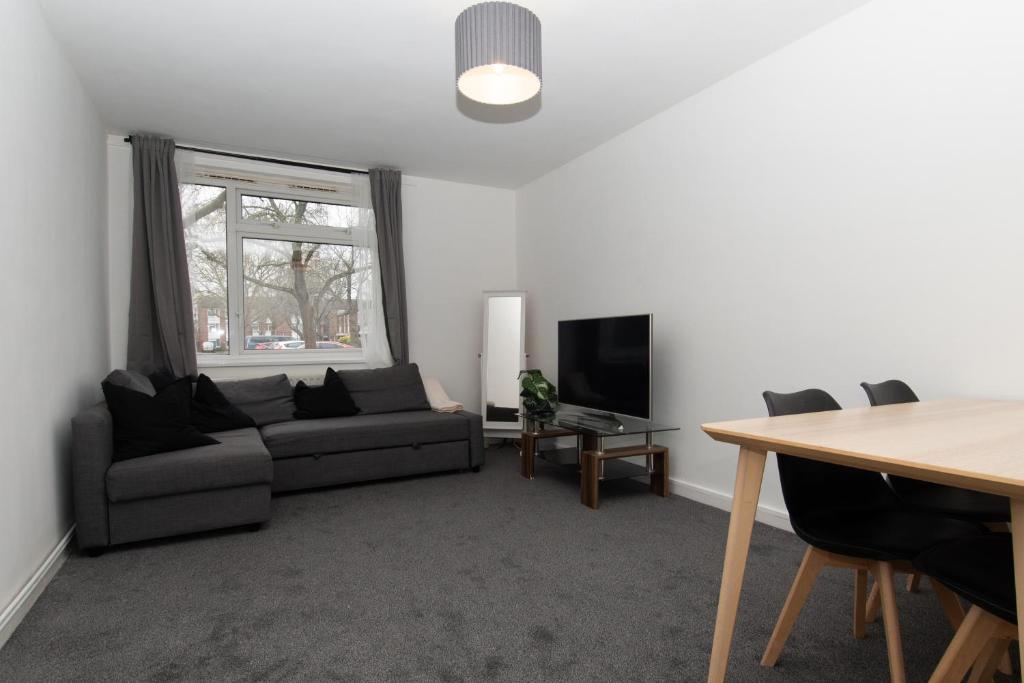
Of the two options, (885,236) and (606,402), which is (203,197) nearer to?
(606,402)

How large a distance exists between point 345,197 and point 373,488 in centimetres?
266

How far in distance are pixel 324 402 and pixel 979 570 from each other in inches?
159

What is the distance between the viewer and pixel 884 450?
1.14 meters

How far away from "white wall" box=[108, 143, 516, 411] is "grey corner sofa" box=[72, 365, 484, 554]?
2.13 feet

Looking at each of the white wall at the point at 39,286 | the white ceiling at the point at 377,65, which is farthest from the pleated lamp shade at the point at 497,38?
the white wall at the point at 39,286

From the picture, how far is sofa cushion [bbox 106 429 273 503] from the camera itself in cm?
281

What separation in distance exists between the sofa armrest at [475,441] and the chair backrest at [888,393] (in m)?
2.88

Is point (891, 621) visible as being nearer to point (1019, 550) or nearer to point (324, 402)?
point (1019, 550)

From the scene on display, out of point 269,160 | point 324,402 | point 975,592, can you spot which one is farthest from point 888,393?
point 269,160

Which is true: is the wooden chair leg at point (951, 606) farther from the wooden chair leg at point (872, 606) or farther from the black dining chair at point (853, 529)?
the wooden chair leg at point (872, 606)

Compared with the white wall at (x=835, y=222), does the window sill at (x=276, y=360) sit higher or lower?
lower

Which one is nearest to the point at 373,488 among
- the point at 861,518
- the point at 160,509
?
the point at 160,509

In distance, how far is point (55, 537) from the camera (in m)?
2.69

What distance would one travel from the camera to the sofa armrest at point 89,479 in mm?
2730
